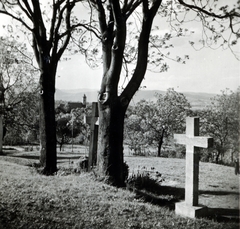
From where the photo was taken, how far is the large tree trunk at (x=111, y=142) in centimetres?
607

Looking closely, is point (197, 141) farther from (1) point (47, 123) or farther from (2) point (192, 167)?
(1) point (47, 123)

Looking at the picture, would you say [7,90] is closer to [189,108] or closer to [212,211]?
[212,211]

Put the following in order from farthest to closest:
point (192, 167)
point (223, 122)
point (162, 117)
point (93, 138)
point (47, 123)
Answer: point (162, 117) → point (223, 122) → point (93, 138) → point (47, 123) → point (192, 167)

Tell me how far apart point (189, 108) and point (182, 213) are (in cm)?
1433

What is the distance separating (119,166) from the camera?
618 centimetres

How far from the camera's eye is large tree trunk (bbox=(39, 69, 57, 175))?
733cm

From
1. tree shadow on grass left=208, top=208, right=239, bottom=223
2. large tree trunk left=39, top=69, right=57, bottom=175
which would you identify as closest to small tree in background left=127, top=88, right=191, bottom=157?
large tree trunk left=39, top=69, right=57, bottom=175

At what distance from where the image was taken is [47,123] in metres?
7.46

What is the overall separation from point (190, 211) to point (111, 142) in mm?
2153

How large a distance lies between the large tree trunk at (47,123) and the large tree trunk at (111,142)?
1895mm

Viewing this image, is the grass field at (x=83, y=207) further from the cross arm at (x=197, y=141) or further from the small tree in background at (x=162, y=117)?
the small tree in background at (x=162, y=117)

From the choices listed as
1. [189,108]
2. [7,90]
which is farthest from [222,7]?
[189,108]

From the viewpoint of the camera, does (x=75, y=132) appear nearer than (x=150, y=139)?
Yes

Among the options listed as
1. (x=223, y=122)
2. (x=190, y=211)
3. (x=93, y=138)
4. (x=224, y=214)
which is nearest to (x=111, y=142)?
(x=93, y=138)
